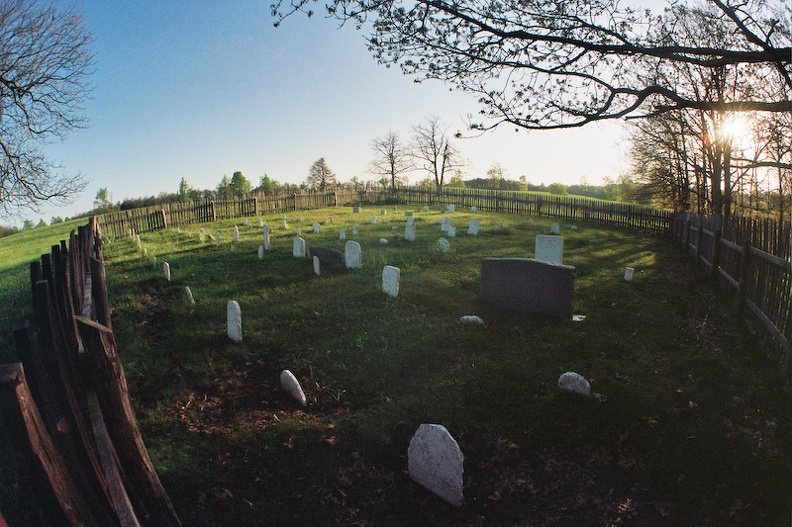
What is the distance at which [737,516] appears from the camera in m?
3.79

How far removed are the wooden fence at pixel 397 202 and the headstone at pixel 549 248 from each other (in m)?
15.6

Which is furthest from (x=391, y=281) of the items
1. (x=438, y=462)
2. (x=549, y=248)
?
(x=438, y=462)

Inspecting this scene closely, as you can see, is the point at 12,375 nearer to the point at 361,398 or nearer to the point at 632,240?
the point at 361,398

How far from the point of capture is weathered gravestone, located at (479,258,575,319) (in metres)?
8.02

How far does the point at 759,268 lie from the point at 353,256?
8370 mm

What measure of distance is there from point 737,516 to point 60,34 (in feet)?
63.1

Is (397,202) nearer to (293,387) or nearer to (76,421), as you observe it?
(293,387)

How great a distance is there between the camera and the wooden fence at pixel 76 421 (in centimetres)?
192

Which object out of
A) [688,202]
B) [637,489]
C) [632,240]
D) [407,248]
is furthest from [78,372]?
[688,202]

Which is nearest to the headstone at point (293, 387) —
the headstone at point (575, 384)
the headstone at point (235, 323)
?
the headstone at point (235, 323)

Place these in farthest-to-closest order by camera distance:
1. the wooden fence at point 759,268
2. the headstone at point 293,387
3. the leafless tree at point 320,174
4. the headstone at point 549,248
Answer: the leafless tree at point 320,174 → the headstone at point 549,248 → the wooden fence at point 759,268 → the headstone at point 293,387

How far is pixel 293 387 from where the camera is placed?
19.1 ft

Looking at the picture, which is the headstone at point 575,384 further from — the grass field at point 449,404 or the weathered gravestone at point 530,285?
the weathered gravestone at point 530,285

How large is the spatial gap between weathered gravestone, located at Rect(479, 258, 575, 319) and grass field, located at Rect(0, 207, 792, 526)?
0.30 metres
